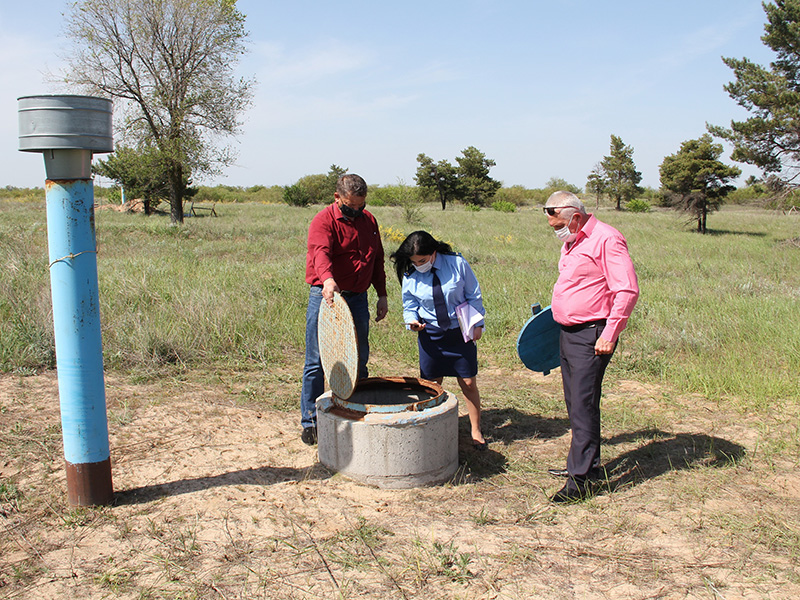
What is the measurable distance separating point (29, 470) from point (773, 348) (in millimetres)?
6644

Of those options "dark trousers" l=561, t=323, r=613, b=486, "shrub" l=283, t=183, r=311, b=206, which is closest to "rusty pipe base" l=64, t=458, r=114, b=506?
"dark trousers" l=561, t=323, r=613, b=486

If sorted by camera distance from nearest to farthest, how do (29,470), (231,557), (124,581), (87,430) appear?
(124,581)
(231,557)
(87,430)
(29,470)

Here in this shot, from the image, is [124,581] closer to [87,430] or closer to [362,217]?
[87,430]

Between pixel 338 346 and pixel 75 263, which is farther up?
pixel 75 263

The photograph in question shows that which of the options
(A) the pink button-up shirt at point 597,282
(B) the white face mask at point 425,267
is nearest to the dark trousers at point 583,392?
(A) the pink button-up shirt at point 597,282

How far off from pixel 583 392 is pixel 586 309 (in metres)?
0.50

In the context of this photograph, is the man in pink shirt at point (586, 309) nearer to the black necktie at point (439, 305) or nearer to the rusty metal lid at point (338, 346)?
the black necktie at point (439, 305)

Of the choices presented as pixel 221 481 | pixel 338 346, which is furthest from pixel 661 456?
pixel 221 481

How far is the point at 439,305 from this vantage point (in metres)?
4.25

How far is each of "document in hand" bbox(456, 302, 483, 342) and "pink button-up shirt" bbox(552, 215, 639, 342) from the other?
0.63 metres

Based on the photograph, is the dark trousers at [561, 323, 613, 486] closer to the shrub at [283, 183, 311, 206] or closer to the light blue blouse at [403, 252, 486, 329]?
the light blue blouse at [403, 252, 486, 329]

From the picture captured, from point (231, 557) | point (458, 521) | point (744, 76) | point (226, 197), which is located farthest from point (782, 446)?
point (226, 197)

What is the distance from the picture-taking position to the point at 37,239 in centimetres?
1245

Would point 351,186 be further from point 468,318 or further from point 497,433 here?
point 497,433
